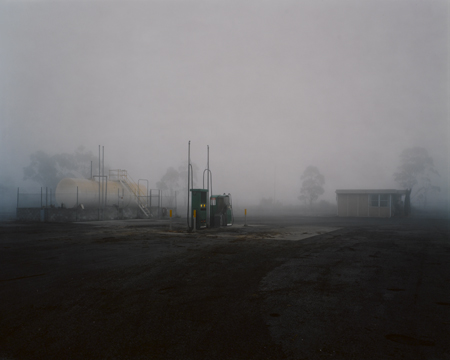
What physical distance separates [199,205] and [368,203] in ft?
87.8

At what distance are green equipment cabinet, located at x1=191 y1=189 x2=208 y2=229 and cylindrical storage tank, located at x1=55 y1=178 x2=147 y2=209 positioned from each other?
1503cm

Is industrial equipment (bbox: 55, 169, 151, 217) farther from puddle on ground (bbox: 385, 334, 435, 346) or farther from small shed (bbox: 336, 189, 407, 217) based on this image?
puddle on ground (bbox: 385, 334, 435, 346)

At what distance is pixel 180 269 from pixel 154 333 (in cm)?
419

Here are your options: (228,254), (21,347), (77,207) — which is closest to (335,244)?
(228,254)

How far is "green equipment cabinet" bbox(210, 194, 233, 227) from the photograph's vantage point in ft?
74.4

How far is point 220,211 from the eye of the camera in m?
23.8

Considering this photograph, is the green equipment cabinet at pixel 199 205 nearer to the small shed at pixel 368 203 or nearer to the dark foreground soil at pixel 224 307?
the dark foreground soil at pixel 224 307

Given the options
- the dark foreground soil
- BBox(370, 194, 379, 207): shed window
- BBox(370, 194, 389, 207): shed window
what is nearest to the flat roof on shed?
BBox(370, 194, 389, 207): shed window

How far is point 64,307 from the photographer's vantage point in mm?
5648

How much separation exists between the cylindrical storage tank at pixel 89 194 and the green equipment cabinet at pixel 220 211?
14011mm

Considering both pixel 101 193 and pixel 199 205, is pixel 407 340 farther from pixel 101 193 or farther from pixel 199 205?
pixel 101 193

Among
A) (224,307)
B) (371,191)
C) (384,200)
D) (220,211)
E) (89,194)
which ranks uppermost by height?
(371,191)

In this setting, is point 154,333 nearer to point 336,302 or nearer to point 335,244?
Answer: point 336,302

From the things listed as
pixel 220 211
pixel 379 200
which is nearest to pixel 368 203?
pixel 379 200
